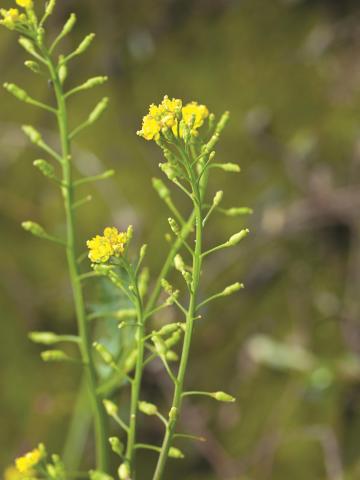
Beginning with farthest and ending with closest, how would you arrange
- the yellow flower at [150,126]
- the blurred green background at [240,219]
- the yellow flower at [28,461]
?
the blurred green background at [240,219] < the yellow flower at [28,461] < the yellow flower at [150,126]

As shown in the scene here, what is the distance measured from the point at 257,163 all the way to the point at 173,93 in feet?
0.78

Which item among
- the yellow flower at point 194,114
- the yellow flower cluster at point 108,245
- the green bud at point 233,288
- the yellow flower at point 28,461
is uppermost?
the yellow flower at point 194,114

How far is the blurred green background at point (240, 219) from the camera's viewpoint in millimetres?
1271

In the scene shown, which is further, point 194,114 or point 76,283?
point 76,283

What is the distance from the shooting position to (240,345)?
1.35 metres

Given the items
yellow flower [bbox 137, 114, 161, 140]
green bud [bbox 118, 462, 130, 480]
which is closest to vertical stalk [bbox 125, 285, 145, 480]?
green bud [bbox 118, 462, 130, 480]

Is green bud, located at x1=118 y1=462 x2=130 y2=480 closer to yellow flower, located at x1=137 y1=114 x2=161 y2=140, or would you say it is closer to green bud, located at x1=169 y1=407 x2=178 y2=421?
green bud, located at x1=169 y1=407 x2=178 y2=421

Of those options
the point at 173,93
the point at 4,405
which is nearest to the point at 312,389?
the point at 4,405

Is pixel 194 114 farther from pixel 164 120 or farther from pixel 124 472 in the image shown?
pixel 124 472

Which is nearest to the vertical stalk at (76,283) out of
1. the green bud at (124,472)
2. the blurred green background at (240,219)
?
the green bud at (124,472)

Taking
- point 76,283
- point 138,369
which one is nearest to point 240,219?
point 76,283

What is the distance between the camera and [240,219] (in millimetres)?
1423

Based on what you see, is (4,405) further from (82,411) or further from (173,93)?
(173,93)

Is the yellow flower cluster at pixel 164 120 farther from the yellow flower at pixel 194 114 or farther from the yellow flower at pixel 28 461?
the yellow flower at pixel 28 461
